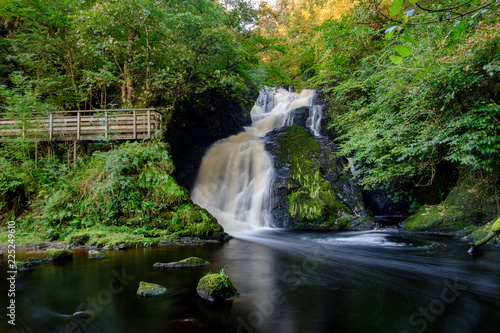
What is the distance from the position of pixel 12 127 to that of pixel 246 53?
9.88m

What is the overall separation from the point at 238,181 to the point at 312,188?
3.72 meters

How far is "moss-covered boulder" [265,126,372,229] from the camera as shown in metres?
Result: 11.8

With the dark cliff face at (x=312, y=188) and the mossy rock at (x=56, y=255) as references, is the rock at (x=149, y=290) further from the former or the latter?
the dark cliff face at (x=312, y=188)

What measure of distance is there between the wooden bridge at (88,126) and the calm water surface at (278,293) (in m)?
5.18

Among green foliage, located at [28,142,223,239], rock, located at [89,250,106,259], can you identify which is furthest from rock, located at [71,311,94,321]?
green foliage, located at [28,142,223,239]

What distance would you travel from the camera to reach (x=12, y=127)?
422 inches

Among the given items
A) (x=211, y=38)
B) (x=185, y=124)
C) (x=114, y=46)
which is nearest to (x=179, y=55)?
(x=211, y=38)

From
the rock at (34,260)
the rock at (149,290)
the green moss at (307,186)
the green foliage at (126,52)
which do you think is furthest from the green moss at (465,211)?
the rock at (34,260)

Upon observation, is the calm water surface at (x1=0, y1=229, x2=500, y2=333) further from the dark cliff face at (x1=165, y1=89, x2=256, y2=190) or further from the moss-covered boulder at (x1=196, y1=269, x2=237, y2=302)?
the dark cliff face at (x1=165, y1=89, x2=256, y2=190)

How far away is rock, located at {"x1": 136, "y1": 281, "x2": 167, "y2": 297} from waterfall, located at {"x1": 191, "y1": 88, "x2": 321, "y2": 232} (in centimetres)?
677

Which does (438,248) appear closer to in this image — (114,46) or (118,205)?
(118,205)

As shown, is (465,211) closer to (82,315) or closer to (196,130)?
(82,315)

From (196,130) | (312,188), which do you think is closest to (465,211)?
(312,188)

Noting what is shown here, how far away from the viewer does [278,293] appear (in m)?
4.71
